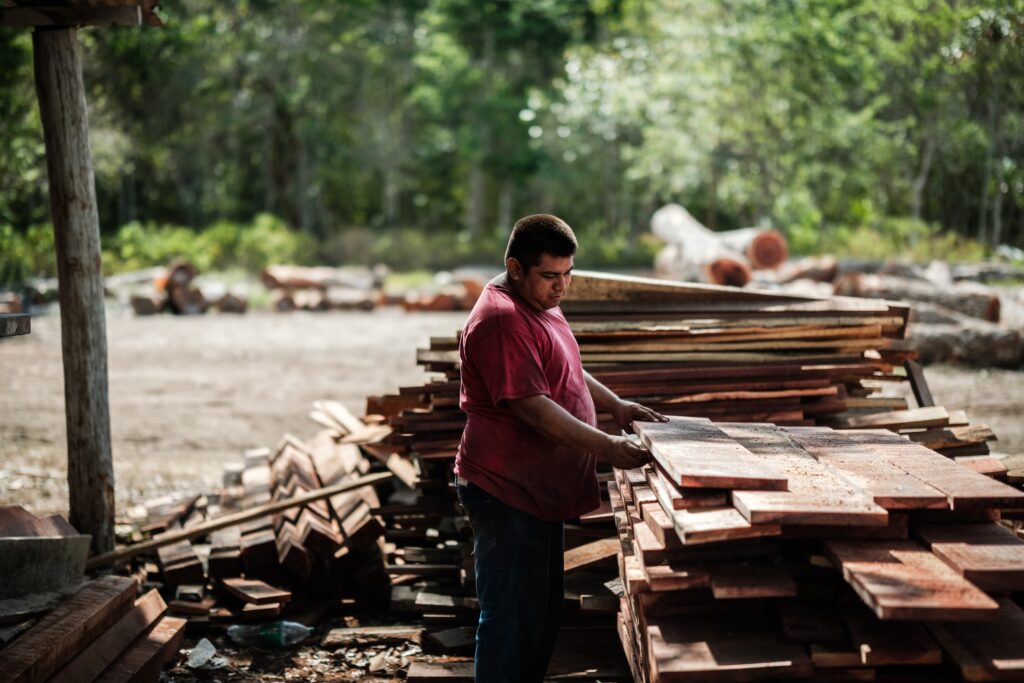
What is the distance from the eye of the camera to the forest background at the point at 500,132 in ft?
77.6

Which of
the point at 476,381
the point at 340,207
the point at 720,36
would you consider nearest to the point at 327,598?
the point at 476,381

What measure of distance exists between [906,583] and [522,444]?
1.50m

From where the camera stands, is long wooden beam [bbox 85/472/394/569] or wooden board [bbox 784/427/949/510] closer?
wooden board [bbox 784/427/949/510]

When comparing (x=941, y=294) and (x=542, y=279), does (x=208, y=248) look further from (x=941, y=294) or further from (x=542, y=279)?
(x=542, y=279)

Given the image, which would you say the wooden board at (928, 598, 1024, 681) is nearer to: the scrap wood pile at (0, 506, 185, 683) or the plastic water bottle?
the scrap wood pile at (0, 506, 185, 683)

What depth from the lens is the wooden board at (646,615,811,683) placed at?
8.95ft

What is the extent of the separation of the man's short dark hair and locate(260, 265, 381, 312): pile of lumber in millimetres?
17507

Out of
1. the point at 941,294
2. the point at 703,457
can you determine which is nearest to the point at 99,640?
the point at 703,457

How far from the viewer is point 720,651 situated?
2.83 meters

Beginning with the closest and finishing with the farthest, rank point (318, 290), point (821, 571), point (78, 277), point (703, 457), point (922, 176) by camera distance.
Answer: point (821, 571), point (703, 457), point (78, 277), point (318, 290), point (922, 176)

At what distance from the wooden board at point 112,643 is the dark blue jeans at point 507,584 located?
5.96 ft

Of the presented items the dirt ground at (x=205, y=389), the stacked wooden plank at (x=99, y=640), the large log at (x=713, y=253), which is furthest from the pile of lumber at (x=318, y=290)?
the stacked wooden plank at (x=99, y=640)

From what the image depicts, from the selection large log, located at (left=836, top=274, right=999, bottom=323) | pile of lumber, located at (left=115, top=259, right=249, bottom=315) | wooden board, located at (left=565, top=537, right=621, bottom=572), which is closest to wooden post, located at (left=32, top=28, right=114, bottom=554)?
wooden board, located at (left=565, top=537, right=621, bottom=572)

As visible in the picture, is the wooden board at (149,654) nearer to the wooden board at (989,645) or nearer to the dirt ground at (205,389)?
the dirt ground at (205,389)
